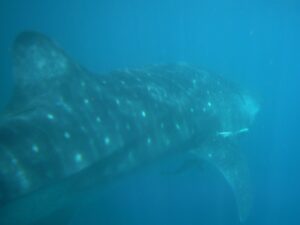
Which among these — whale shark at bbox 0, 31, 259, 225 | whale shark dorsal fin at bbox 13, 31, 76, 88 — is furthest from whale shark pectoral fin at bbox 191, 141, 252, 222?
whale shark dorsal fin at bbox 13, 31, 76, 88

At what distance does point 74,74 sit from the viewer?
8.97m

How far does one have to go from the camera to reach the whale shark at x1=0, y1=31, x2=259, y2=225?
705 centimetres

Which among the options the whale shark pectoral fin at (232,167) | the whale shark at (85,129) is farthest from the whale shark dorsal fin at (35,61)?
the whale shark pectoral fin at (232,167)

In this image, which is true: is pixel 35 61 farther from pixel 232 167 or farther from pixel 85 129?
pixel 232 167

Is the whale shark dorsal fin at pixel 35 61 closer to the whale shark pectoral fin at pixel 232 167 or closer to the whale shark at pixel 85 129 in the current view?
the whale shark at pixel 85 129

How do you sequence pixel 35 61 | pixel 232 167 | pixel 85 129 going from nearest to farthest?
pixel 85 129 < pixel 35 61 < pixel 232 167

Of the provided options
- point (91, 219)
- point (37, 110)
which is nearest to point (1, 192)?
point (37, 110)

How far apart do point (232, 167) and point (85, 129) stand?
21.0 feet

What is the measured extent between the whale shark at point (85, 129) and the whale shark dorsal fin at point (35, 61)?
0.02m

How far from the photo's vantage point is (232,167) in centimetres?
1313

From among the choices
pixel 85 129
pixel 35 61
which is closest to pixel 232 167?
pixel 85 129

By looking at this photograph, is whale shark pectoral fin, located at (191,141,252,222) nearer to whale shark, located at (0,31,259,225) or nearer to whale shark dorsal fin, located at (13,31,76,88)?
whale shark, located at (0,31,259,225)

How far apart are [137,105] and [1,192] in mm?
4601

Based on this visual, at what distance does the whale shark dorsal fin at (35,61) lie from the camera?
8.57 metres
